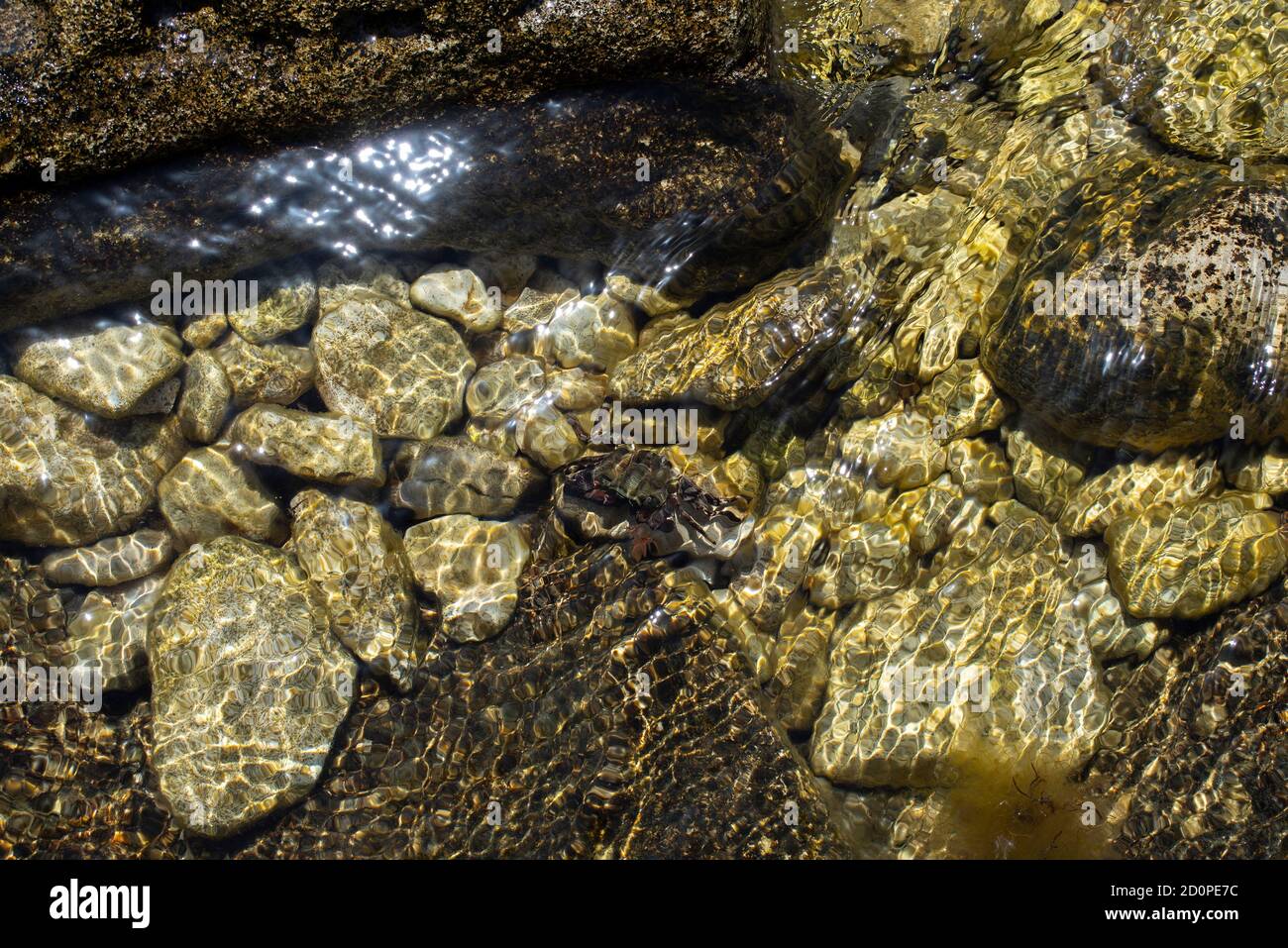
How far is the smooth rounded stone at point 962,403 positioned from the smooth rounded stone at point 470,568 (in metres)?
2.67

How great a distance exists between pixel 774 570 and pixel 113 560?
404cm

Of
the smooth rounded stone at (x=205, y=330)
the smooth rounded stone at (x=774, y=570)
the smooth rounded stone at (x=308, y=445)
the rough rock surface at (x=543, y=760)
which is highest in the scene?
the smooth rounded stone at (x=205, y=330)

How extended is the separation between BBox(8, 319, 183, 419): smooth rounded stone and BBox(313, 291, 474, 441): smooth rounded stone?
0.96 meters

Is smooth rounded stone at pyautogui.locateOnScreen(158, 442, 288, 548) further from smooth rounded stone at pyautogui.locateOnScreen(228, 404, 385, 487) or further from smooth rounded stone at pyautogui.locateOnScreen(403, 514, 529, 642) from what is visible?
smooth rounded stone at pyautogui.locateOnScreen(403, 514, 529, 642)

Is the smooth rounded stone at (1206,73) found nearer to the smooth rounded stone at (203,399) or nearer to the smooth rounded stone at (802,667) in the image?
the smooth rounded stone at (802,667)

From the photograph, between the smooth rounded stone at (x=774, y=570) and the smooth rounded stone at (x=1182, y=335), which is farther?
the smooth rounded stone at (x=774, y=570)

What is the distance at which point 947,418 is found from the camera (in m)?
5.00

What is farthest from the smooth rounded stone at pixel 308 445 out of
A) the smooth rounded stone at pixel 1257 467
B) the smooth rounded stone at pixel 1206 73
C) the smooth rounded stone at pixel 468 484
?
the smooth rounded stone at pixel 1206 73

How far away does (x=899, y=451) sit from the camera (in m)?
5.00

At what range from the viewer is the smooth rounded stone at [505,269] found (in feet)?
17.3

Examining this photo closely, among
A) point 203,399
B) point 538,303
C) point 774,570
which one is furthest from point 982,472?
point 203,399

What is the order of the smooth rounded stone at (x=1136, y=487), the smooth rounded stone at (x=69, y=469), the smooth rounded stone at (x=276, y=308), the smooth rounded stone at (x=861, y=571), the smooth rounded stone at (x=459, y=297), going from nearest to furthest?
the smooth rounded stone at (x=1136, y=487) < the smooth rounded stone at (x=69, y=469) < the smooth rounded stone at (x=861, y=571) < the smooth rounded stone at (x=276, y=308) < the smooth rounded stone at (x=459, y=297)

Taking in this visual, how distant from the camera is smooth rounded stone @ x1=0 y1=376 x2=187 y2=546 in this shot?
15.9 feet
